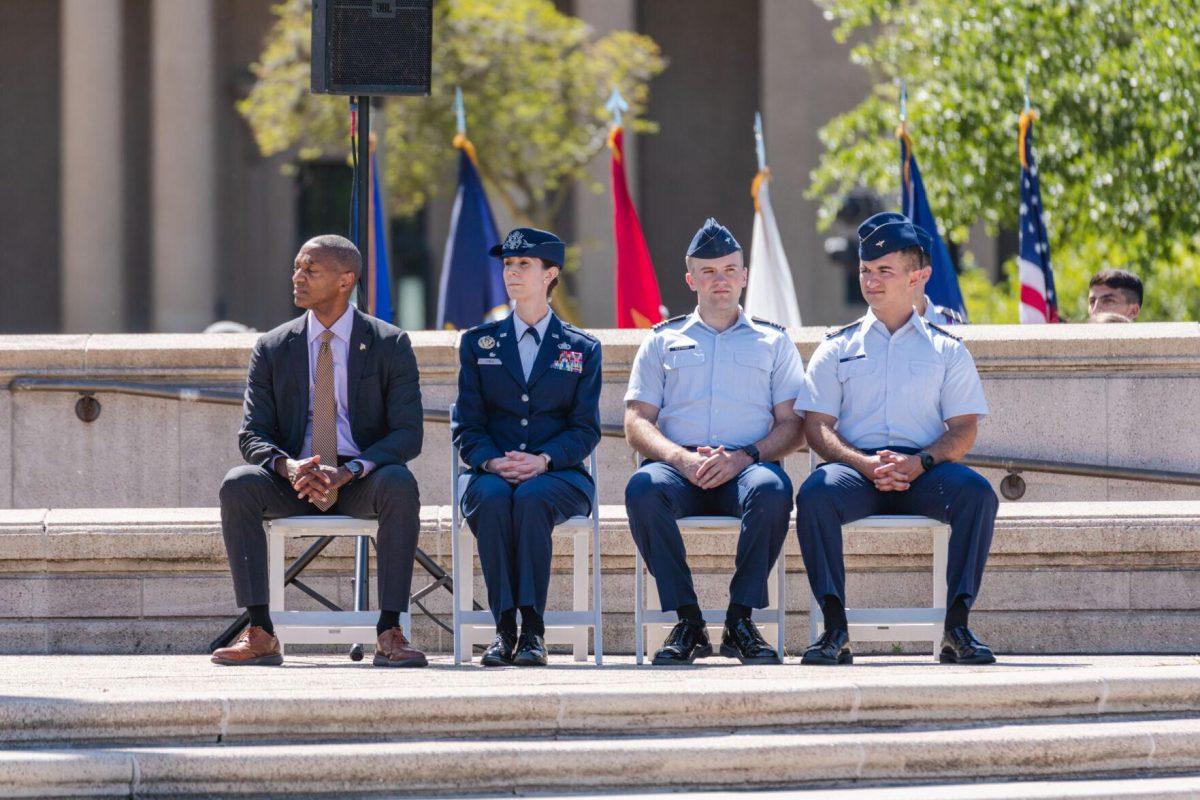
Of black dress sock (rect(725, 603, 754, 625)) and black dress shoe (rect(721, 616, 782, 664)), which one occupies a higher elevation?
black dress sock (rect(725, 603, 754, 625))

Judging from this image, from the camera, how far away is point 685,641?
7582mm

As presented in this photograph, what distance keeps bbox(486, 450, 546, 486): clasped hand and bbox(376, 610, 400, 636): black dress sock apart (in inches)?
27.6

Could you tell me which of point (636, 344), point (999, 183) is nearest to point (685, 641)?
point (636, 344)

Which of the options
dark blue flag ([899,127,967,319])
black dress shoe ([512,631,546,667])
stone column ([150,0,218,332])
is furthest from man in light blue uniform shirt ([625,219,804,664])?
stone column ([150,0,218,332])

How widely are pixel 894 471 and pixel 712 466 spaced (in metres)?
0.74

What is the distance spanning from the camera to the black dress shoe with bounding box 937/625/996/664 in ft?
24.6

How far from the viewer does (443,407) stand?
1023cm

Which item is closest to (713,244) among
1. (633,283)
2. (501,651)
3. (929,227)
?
(501,651)

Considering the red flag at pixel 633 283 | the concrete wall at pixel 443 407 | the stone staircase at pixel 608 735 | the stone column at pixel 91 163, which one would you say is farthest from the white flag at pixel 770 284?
the stone column at pixel 91 163

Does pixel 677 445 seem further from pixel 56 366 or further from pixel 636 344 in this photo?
pixel 56 366

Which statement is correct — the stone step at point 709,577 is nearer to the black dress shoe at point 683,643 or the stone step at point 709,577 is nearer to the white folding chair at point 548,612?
the white folding chair at point 548,612

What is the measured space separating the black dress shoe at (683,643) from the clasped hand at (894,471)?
0.93m

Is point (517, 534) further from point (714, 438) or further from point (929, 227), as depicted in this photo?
point (929, 227)

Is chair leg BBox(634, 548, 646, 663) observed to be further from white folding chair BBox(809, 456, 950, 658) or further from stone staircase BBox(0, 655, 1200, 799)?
stone staircase BBox(0, 655, 1200, 799)
